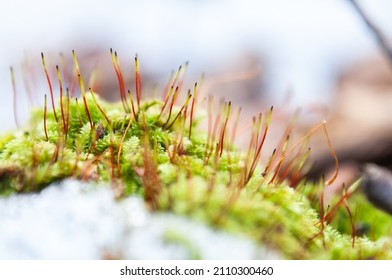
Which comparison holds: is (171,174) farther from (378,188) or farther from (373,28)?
(373,28)

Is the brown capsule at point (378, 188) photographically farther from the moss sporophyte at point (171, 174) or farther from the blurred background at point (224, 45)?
the blurred background at point (224, 45)

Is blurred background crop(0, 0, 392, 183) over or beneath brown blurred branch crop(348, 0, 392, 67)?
beneath

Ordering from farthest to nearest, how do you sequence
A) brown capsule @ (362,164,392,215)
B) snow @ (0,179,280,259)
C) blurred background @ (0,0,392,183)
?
blurred background @ (0,0,392,183) → brown capsule @ (362,164,392,215) → snow @ (0,179,280,259)

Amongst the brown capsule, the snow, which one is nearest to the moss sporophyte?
the snow

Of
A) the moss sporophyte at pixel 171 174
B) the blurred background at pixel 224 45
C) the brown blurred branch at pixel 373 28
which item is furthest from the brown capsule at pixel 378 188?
the blurred background at pixel 224 45

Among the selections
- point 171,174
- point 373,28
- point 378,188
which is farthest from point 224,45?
point 171,174

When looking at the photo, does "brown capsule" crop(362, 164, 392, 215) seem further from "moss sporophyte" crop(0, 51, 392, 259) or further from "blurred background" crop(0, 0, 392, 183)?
"blurred background" crop(0, 0, 392, 183)
